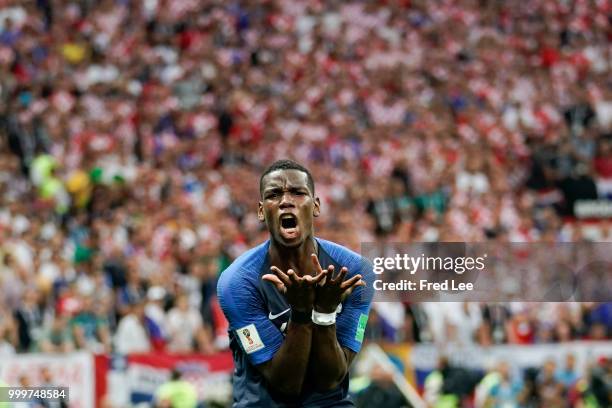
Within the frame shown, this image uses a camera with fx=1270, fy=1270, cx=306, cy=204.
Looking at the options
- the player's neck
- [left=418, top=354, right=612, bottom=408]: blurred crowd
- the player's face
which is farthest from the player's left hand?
[left=418, top=354, right=612, bottom=408]: blurred crowd

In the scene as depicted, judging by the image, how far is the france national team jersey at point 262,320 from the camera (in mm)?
5395

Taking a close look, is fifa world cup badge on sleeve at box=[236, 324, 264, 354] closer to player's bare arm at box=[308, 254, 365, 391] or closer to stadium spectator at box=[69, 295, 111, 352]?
player's bare arm at box=[308, 254, 365, 391]

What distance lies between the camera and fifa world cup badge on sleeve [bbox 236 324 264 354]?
5367 millimetres

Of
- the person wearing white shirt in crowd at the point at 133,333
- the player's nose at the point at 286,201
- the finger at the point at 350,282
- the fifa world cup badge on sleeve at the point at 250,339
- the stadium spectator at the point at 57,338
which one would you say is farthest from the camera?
the person wearing white shirt in crowd at the point at 133,333

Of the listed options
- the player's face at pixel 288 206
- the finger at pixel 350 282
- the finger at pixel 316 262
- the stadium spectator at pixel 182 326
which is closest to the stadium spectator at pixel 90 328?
the stadium spectator at pixel 182 326

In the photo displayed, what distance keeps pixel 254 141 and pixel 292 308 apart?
13.3 meters

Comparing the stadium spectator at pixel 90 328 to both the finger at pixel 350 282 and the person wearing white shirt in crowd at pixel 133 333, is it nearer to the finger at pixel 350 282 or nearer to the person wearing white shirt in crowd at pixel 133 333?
the person wearing white shirt in crowd at pixel 133 333

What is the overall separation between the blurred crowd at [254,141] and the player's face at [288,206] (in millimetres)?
7235

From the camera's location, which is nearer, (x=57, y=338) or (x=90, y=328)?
(x=57, y=338)

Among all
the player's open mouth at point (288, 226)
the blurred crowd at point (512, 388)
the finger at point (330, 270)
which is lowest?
the blurred crowd at point (512, 388)

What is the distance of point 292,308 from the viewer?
199 inches

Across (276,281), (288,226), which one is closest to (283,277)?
(276,281)

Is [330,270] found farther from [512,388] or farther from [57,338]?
[512,388]

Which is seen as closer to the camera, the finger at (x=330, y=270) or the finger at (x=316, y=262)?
the finger at (x=330, y=270)
